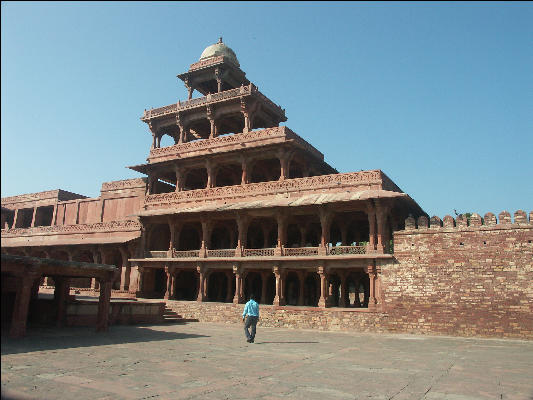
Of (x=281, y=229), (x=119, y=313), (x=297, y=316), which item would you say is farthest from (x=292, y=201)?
(x=119, y=313)

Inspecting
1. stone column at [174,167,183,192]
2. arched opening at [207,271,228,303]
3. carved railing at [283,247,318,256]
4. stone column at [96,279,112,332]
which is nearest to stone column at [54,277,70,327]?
stone column at [96,279,112,332]

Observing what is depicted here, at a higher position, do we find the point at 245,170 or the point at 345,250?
the point at 245,170

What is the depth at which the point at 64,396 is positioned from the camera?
5816 millimetres

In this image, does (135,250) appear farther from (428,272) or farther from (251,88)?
(428,272)

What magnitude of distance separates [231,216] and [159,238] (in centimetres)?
733

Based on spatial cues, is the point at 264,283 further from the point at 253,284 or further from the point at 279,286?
the point at 279,286

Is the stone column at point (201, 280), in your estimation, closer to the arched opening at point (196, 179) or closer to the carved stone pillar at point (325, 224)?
the carved stone pillar at point (325, 224)

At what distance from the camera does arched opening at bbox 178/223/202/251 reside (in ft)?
102

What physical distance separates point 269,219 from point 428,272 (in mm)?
11325

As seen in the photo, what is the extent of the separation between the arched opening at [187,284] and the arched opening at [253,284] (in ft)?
12.4

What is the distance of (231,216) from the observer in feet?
84.3

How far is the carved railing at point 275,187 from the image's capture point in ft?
72.2

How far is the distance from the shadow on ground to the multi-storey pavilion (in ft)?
31.0

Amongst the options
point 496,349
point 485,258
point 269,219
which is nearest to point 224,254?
point 269,219
